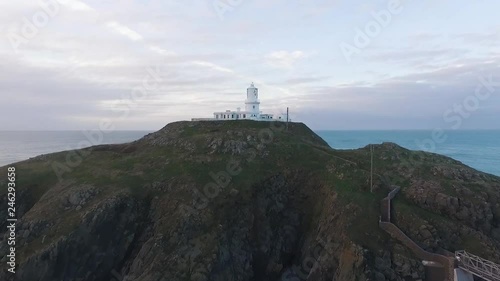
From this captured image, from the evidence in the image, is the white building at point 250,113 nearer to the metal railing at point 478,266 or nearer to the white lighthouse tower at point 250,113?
the white lighthouse tower at point 250,113

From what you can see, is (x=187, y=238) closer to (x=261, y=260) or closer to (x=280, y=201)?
(x=261, y=260)

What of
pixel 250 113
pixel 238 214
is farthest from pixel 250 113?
pixel 238 214

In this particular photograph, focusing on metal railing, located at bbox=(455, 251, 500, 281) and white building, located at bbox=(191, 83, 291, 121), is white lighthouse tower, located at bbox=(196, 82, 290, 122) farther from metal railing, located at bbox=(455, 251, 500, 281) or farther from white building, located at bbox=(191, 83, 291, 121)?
metal railing, located at bbox=(455, 251, 500, 281)

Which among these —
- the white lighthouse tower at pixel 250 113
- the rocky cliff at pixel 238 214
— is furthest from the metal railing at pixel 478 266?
the white lighthouse tower at pixel 250 113

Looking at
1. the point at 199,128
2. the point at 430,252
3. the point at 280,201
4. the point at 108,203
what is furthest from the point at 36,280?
the point at 430,252

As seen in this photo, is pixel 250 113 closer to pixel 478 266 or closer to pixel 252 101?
pixel 252 101

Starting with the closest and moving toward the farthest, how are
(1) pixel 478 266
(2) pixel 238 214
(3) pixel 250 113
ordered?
(1) pixel 478 266
(2) pixel 238 214
(3) pixel 250 113
